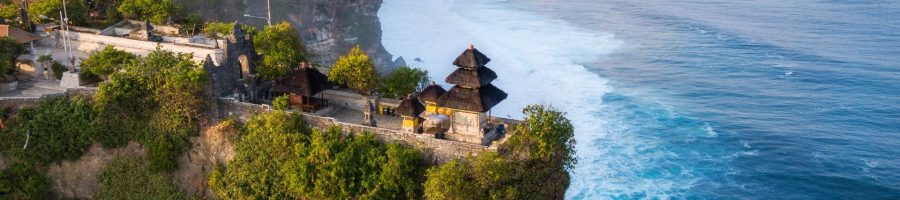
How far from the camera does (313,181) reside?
40.2m

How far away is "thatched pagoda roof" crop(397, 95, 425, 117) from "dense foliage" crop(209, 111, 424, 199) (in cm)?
171

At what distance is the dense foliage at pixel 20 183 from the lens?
43688 mm

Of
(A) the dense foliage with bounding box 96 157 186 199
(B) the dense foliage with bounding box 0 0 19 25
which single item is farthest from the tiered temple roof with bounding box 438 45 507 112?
(B) the dense foliage with bounding box 0 0 19 25

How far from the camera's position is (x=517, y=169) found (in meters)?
37.1

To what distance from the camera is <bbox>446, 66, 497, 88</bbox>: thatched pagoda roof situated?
39.3 metres

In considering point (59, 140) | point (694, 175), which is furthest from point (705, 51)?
point (59, 140)

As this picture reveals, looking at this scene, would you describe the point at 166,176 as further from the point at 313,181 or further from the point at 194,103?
the point at 313,181

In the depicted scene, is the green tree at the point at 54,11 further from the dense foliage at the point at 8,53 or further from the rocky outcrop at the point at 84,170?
the rocky outcrop at the point at 84,170

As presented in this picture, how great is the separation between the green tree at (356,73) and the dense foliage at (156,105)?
631 cm

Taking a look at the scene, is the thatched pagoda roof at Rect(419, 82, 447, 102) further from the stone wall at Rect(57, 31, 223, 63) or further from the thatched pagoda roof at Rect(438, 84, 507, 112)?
the stone wall at Rect(57, 31, 223, 63)

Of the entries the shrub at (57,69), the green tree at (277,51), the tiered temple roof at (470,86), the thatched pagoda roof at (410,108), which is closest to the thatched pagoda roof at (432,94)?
the thatched pagoda roof at (410,108)

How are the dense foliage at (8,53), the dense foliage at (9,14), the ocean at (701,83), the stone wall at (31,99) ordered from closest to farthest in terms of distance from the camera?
the stone wall at (31,99) < the dense foliage at (8,53) < the dense foliage at (9,14) < the ocean at (701,83)

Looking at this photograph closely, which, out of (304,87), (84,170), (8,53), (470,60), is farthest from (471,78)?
(8,53)

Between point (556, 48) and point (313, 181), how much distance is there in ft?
204
